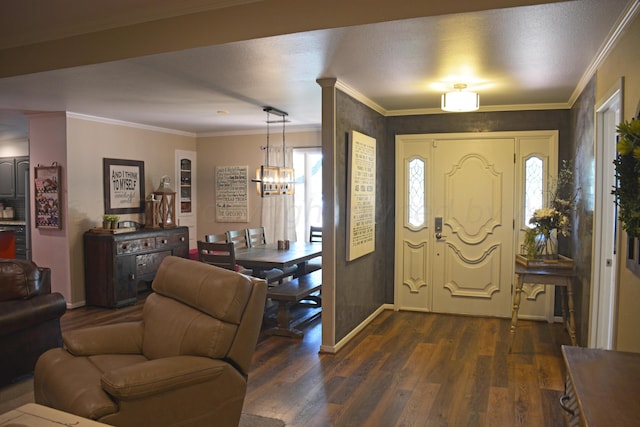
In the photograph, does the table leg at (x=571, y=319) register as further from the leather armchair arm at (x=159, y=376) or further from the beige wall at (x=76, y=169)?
the beige wall at (x=76, y=169)

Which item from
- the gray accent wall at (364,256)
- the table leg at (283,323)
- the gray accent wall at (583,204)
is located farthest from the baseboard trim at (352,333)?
the gray accent wall at (583,204)

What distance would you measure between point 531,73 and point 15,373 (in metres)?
4.40

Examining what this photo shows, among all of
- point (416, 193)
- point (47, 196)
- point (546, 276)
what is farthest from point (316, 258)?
point (47, 196)

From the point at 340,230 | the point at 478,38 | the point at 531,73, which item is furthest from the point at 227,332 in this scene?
the point at 531,73

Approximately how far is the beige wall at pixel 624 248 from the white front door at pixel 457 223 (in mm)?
2394

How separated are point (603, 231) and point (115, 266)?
4.83 metres

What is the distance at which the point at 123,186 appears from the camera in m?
6.19

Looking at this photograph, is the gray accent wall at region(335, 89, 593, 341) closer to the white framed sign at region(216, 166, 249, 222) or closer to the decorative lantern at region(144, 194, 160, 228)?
the white framed sign at region(216, 166, 249, 222)

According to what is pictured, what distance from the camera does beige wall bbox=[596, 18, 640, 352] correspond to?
2328 mm

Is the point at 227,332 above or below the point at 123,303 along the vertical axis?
above

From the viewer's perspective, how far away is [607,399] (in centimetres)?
143

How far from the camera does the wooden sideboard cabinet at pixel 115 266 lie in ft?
18.0

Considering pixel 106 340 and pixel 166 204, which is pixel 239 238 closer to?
pixel 166 204

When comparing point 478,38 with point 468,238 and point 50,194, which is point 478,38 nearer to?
point 468,238
